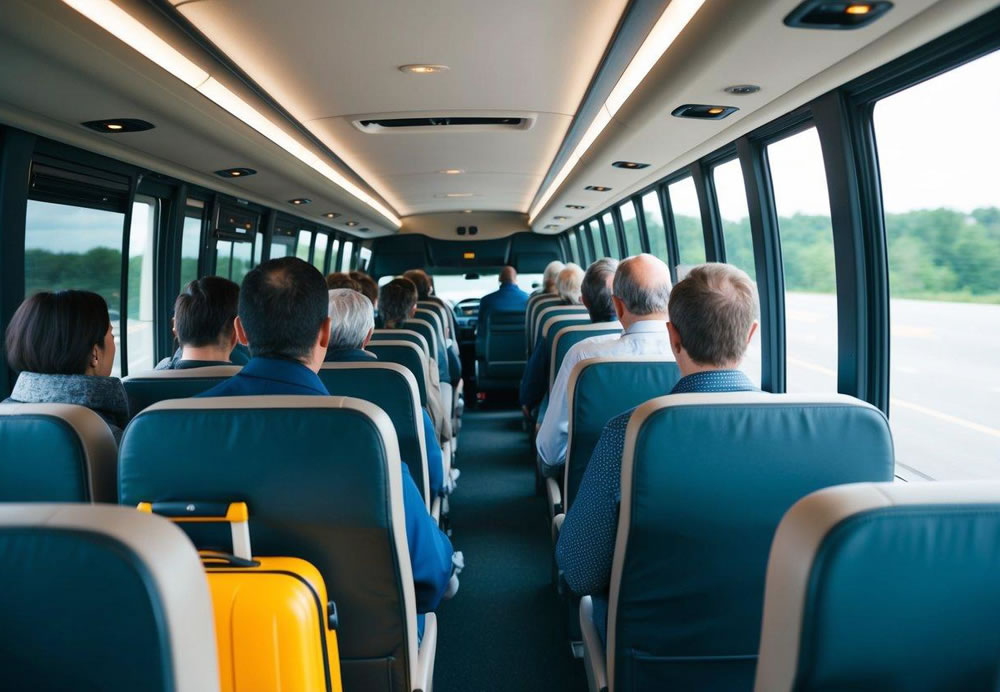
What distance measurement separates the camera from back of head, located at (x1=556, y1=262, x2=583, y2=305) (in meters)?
7.70

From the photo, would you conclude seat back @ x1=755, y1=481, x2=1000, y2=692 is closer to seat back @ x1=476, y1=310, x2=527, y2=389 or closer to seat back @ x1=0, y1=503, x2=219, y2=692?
seat back @ x1=0, y1=503, x2=219, y2=692

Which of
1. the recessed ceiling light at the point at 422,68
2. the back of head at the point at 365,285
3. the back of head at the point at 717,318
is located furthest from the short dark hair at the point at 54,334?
the back of head at the point at 365,285

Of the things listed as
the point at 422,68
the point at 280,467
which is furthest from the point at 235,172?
the point at 280,467

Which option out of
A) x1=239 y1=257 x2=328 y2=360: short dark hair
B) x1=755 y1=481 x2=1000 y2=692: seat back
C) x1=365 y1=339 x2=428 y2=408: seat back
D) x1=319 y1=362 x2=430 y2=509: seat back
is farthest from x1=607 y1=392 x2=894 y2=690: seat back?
x1=365 y1=339 x2=428 y2=408: seat back

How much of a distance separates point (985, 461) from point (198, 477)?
3.07m

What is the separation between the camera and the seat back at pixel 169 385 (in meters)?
3.01

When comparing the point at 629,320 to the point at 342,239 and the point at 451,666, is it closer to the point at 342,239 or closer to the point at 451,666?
the point at 451,666

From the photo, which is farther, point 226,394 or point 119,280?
point 119,280

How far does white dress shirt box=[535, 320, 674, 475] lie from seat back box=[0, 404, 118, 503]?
2261 mm

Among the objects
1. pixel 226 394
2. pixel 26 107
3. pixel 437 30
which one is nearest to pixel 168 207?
pixel 26 107

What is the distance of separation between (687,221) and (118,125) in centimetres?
524

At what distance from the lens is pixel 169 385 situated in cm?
303

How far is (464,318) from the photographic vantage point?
42.8ft

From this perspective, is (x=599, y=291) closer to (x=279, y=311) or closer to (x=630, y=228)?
(x=279, y=311)
